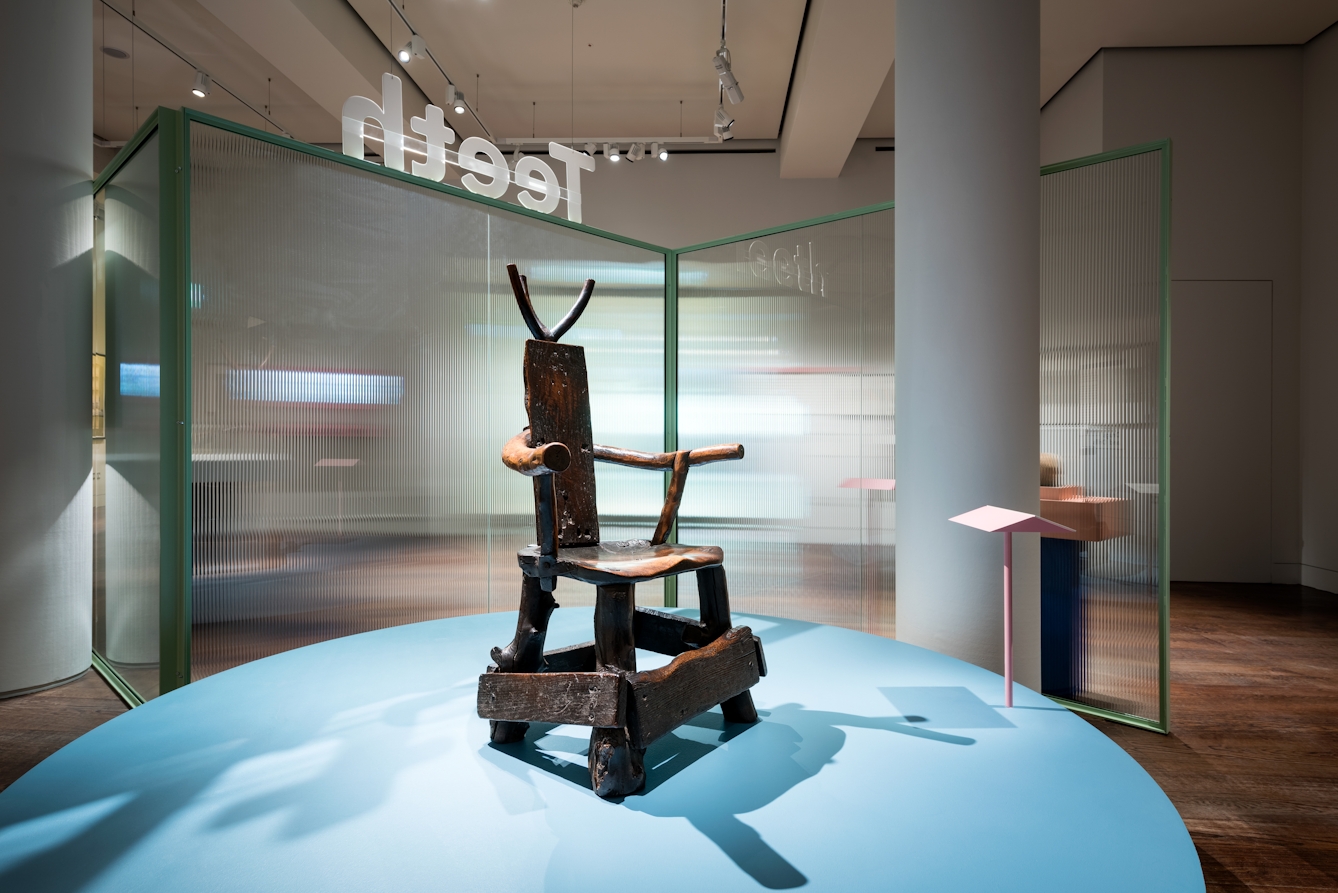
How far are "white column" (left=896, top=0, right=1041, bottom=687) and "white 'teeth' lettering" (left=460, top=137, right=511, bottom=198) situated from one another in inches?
71.8

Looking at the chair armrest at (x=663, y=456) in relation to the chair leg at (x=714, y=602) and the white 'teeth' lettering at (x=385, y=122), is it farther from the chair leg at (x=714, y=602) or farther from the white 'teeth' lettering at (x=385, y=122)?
the white 'teeth' lettering at (x=385, y=122)

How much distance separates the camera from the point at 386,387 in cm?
285

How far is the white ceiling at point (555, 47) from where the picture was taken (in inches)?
199

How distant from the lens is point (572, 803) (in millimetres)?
1398

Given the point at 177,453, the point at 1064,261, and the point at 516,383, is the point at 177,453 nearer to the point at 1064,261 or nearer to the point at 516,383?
the point at 516,383

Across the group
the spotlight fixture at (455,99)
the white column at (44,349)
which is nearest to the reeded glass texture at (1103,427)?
the white column at (44,349)

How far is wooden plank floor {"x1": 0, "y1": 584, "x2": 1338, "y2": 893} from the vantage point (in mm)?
1920

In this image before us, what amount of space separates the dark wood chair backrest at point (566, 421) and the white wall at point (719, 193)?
5652 mm

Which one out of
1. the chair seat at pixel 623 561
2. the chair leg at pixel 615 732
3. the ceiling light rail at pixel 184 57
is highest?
the ceiling light rail at pixel 184 57

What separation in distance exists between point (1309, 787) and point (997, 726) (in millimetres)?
1379

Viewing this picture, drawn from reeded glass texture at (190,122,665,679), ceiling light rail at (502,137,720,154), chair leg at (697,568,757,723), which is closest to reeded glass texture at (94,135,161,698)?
reeded glass texture at (190,122,665,679)

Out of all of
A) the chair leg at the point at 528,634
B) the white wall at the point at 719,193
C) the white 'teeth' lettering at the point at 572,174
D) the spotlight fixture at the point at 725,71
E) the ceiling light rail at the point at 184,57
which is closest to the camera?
the chair leg at the point at 528,634

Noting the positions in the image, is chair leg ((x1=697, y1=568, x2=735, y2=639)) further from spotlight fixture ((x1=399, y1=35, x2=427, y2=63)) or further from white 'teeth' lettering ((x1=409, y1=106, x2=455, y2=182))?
spotlight fixture ((x1=399, y1=35, x2=427, y2=63))

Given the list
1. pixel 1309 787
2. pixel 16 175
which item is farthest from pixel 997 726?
pixel 16 175
